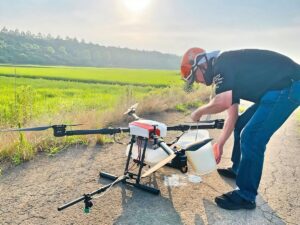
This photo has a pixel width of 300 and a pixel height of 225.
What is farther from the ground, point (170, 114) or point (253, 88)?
point (253, 88)

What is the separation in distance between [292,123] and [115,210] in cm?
748

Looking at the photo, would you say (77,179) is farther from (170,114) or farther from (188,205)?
(170,114)

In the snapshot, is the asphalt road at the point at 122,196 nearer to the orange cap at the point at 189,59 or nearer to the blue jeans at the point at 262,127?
the blue jeans at the point at 262,127

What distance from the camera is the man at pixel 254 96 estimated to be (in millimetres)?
3727

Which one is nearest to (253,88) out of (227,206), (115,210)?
(227,206)

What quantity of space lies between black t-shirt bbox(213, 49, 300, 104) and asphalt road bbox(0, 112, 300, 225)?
1282 mm

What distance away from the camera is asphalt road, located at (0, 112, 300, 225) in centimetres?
353

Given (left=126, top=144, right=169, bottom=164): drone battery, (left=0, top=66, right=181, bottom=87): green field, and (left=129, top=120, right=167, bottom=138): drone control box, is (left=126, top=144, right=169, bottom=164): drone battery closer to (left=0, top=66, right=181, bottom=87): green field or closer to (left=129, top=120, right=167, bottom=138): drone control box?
(left=129, top=120, right=167, bottom=138): drone control box

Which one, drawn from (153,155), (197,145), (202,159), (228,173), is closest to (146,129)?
(153,155)

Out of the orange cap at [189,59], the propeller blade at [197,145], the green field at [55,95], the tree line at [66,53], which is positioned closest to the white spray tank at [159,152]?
the propeller blade at [197,145]

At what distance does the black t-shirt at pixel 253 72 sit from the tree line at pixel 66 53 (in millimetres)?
74704

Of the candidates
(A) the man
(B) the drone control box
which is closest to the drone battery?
(B) the drone control box

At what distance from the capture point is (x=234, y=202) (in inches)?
150

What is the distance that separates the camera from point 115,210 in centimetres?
365
